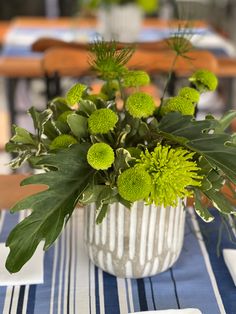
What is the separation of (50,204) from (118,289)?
0.66 ft

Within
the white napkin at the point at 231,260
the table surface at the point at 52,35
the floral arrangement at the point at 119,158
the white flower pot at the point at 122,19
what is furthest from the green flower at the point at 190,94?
the white flower pot at the point at 122,19

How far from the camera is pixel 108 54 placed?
2.29ft

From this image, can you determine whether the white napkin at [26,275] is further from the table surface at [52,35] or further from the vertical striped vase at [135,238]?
the table surface at [52,35]

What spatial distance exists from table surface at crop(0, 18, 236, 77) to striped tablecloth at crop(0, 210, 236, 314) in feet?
3.84

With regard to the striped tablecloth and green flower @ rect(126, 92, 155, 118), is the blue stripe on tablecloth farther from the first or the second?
green flower @ rect(126, 92, 155, 118)

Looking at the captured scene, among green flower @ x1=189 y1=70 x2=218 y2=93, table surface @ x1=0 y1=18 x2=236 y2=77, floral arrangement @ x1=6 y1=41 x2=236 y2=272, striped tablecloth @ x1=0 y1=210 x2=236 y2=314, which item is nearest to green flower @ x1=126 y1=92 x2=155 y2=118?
floral arrangement @ x1=6 y1=41 x2=236 y2=272

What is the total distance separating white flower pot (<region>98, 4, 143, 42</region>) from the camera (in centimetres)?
239

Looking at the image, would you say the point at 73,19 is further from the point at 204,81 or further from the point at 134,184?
the point at 134,184

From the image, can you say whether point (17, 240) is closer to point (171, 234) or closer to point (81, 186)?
point (81, 186)

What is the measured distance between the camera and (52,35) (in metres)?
2.64

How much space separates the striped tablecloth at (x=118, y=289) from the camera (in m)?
0.74

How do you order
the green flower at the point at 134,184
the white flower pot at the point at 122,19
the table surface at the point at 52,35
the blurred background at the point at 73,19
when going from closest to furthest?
1. the green flower at the point at 134,184
2. the table surface at the point at 52,35
3. the blurred background at the point at 73,19
4. the white flower pot at the point at 122,19

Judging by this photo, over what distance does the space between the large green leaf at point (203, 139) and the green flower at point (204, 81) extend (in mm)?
84

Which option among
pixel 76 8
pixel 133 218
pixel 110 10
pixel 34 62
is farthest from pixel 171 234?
pixel 76 8
